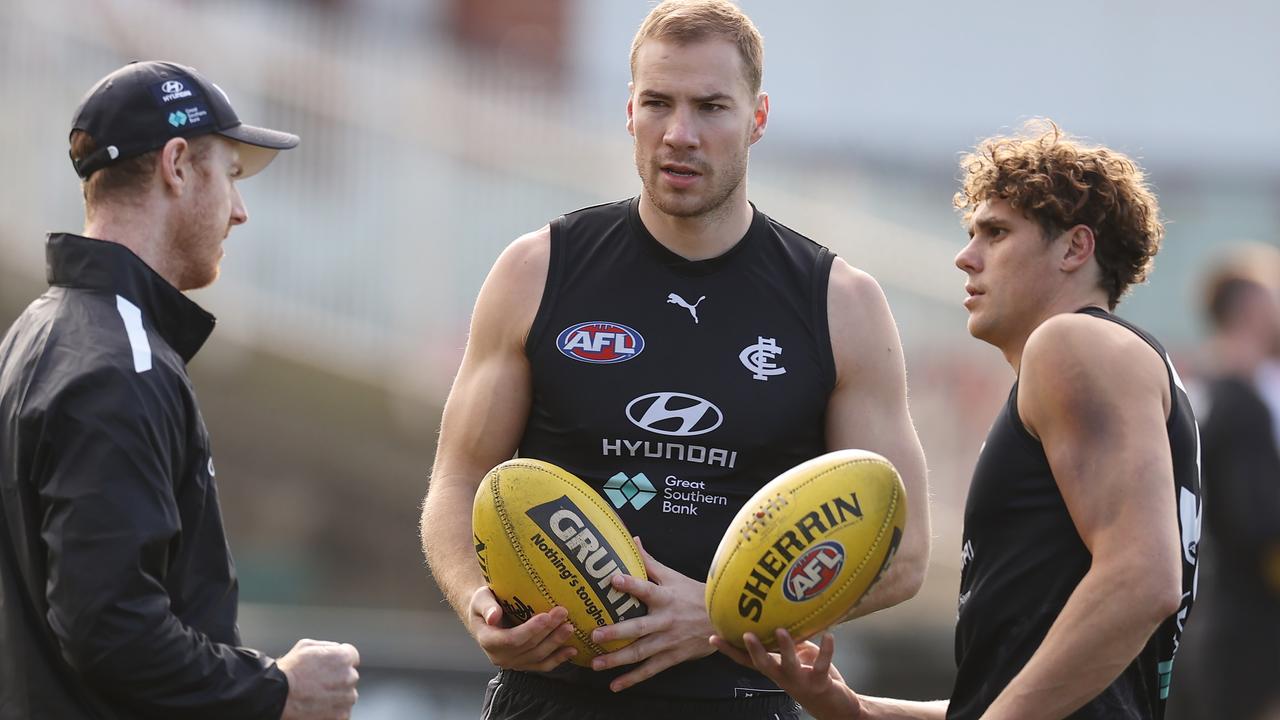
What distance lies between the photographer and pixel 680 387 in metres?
4.27

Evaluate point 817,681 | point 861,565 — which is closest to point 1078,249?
point 861,565

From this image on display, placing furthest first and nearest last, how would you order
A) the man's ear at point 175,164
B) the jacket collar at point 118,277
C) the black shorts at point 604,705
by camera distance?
the black shorts at point 604,705 → the man's ear at point 175,164 → the jacket collar at point 118,277

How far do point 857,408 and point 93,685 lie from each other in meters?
2.07

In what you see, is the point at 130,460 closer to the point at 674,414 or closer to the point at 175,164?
the point at 175,164

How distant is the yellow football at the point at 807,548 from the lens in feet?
12.0

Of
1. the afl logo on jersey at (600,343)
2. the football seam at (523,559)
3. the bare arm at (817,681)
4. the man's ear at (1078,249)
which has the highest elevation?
the man's ear at (1078,249)

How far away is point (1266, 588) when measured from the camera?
8102mm

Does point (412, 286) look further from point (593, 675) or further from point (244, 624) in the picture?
point (593, 675)

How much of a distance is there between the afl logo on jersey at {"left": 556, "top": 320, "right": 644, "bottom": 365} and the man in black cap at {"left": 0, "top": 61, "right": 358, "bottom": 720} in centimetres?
96

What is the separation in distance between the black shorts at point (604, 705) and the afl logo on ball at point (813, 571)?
69 cm

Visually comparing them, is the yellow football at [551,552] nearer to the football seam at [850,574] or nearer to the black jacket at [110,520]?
the football seam at [850,574]

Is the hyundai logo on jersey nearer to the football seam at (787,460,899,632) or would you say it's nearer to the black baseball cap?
the football seam at (787,460,899,632)

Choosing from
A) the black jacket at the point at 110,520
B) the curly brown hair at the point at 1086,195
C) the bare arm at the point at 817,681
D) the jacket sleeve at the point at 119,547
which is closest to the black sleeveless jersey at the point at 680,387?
the bare arm at the point at 817,681

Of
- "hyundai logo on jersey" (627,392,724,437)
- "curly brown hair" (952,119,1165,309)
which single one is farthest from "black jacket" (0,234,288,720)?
"curly brown hair" (952,119,1165,309)
